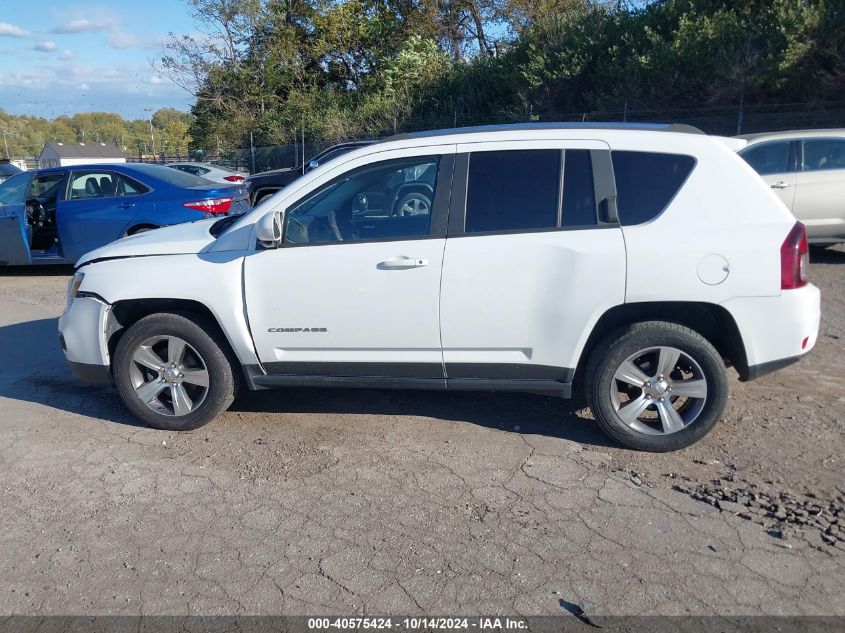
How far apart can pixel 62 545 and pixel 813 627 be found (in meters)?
3.41

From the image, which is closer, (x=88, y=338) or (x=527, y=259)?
(x=527, y=259)

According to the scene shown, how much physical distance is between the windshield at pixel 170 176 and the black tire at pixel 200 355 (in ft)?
18.0

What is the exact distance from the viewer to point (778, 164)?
1005 cm

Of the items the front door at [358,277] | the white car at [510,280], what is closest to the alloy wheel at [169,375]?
the white car at [510,280]

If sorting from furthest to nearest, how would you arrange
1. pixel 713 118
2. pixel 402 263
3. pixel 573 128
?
pixel 713 118 → pixel 573 128 → pixel 402 263

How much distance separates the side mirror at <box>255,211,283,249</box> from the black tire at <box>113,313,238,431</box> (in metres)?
0.73

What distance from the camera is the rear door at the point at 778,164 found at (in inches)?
390

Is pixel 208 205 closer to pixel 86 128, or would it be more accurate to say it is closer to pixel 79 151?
pixel 79 151

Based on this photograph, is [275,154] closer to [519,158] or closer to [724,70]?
[724,70]

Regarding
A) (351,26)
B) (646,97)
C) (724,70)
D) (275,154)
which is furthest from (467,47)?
(724,70)

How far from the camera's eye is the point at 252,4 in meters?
36.1

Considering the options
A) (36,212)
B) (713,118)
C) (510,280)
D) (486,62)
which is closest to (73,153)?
(486,62)

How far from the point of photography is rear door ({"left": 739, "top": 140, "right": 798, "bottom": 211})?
9.91 meters

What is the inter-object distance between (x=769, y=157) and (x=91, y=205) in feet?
29.2
